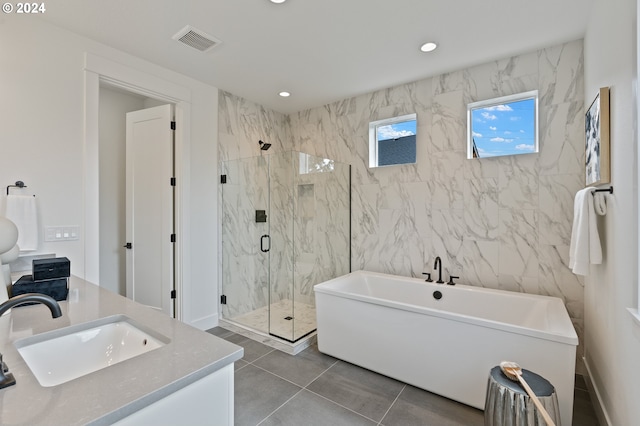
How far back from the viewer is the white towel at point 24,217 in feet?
6.68

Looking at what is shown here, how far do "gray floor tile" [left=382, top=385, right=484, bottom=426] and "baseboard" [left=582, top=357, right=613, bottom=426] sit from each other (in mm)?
686

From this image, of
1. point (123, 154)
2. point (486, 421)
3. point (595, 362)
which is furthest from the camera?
point (123, 154)

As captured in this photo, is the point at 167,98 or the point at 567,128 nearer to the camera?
the point at 567,128

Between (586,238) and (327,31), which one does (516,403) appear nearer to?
(586,238)

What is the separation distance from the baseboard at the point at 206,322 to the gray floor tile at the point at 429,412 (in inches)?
90.3

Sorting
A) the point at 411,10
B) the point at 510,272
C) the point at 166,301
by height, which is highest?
the point at 411,10

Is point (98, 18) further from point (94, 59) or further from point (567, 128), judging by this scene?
point (567, 128)

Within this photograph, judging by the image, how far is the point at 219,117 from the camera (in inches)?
139

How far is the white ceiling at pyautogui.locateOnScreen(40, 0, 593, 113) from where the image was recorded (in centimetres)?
207

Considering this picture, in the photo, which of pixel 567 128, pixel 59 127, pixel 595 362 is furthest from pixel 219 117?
pixel 595 362

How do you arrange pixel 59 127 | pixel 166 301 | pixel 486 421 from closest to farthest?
pixel 486 421, pixel 59 127, pixel 166 301

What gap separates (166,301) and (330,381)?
2.00m

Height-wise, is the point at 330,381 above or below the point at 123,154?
below

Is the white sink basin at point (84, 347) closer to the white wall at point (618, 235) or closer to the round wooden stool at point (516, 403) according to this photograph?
the round wooden stool at point (516, 403)
